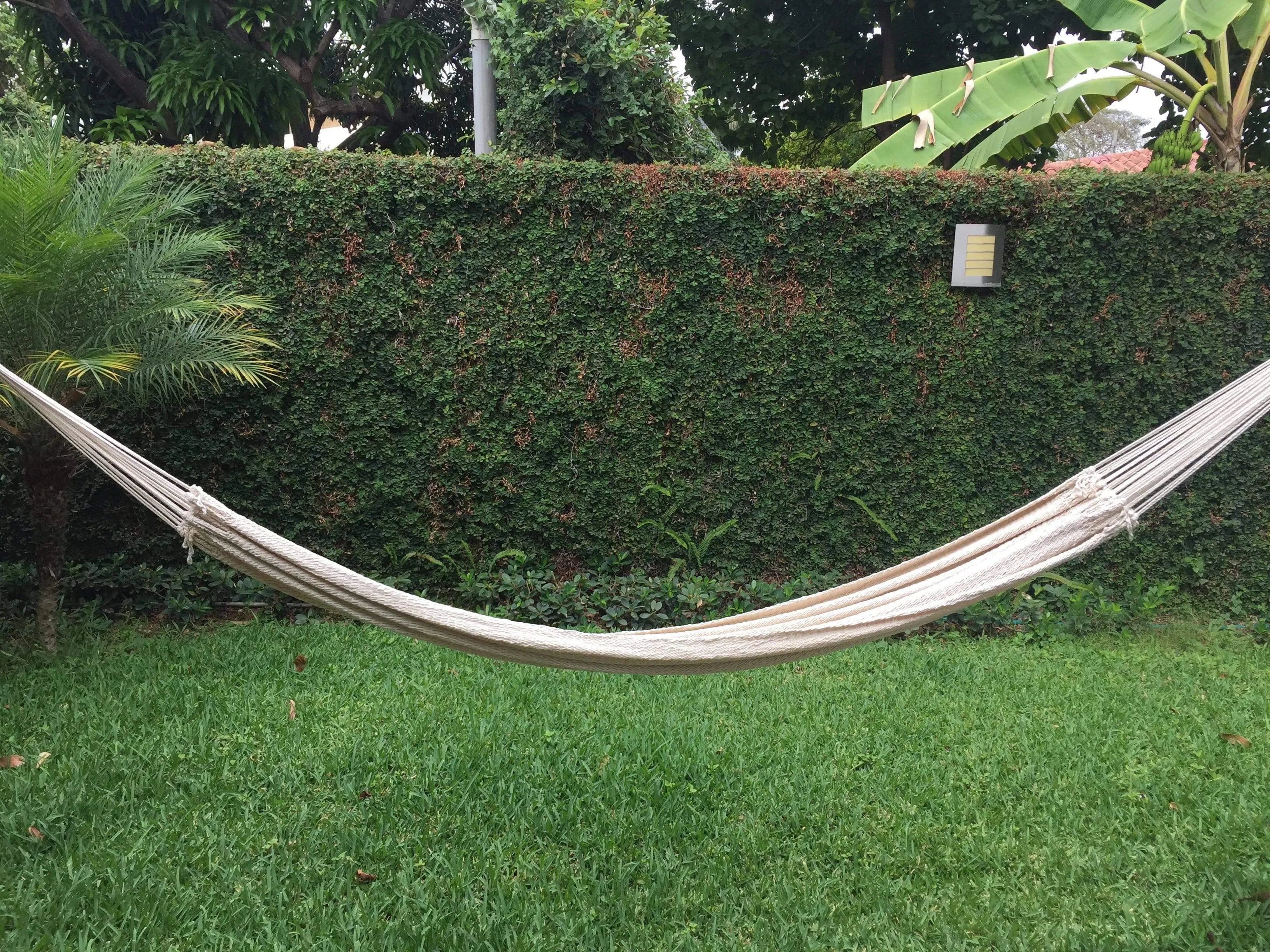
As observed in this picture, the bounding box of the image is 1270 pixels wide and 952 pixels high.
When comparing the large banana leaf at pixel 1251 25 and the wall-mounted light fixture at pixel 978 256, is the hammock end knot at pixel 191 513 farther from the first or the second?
the large banana leaf at pixel 1251 25

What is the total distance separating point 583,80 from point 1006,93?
2835 mm

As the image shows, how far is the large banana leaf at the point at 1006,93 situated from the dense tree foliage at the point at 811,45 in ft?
15.7

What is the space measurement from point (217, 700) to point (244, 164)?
8.72 feet

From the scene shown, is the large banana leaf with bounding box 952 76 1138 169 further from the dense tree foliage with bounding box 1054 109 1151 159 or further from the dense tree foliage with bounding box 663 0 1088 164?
the dense tree foliage with bounding box 1054 109 1151 159

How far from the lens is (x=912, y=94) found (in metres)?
6.38

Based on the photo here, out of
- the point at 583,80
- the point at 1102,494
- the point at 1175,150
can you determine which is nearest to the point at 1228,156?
the point at 1175,150

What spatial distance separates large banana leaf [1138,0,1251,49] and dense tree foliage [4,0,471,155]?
5.67m

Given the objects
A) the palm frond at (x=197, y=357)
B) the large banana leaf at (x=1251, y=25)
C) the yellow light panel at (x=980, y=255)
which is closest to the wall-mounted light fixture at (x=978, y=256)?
the yellow light panel at (x=980, y=255)

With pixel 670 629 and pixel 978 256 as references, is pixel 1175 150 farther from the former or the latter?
pixel 670 629

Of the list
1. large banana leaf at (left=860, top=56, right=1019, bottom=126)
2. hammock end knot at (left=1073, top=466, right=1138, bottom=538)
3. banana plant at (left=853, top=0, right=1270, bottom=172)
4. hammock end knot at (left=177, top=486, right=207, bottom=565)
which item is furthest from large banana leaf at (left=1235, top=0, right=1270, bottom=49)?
hammock end knot at (left=177, top=486, right=207, bottom=565)

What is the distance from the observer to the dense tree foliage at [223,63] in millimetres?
8227

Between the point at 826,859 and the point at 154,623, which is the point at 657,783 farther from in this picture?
the point at 154,623

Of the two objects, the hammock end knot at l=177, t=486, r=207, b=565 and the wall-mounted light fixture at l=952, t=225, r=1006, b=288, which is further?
the wall-mounted light fixture at l=952, t=225, r=1006, b=288

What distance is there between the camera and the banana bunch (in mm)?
5512
